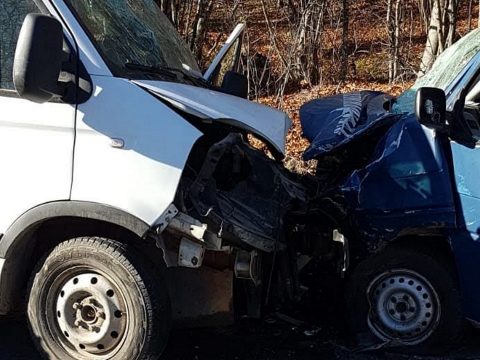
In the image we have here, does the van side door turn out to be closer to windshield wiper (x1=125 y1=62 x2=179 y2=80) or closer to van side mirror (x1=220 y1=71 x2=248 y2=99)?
windshield wiper (x1=125 y1=62 x2=179 y2=80)

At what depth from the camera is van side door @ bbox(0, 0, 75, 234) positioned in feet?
12.1

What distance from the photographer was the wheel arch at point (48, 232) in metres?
3.65

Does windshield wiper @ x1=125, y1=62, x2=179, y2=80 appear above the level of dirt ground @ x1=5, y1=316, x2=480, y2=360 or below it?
above

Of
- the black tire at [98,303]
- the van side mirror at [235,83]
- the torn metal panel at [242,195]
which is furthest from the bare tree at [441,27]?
the black tire at [98,303]

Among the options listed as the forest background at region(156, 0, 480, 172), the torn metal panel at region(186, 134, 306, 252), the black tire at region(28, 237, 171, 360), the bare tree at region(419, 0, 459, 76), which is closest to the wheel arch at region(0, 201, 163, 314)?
the black tire at region(28, 237, 171, 360)

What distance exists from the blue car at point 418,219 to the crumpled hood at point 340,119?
7 cm

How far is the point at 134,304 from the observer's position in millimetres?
3693

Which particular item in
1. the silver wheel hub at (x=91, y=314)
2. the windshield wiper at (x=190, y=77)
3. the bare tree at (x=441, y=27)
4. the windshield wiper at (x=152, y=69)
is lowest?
the silver wheel hub at (x=91, y=314)

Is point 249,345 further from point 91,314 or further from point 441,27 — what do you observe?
point 441,27

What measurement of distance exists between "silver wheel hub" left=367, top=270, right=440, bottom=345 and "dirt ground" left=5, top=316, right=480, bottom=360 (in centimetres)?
15

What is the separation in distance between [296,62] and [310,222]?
840 cm

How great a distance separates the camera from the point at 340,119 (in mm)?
5281

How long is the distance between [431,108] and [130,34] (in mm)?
1945

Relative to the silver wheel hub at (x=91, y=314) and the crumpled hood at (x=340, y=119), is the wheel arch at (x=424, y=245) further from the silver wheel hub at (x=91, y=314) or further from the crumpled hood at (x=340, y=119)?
the silver wheel hub at (x=91, y=314)
